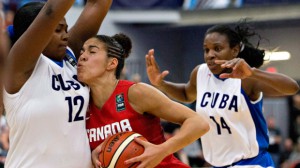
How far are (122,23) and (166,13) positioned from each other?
1.27m

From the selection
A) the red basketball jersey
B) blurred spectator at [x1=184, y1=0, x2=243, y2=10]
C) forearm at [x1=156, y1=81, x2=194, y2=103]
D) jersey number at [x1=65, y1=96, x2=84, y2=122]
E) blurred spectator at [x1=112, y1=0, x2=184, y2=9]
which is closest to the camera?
jersey number at [x1=65, y1=96, x2=84, y2=122]

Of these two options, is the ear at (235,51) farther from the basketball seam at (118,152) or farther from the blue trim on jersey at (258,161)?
the basketball seam at (118,152)

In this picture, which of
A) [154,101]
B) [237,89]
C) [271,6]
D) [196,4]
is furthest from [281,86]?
[196,4]

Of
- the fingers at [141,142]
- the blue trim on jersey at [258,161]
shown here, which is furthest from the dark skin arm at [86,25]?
the blue trim on jersey at [258,161]

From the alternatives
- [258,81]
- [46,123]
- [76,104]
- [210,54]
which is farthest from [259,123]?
[46,123]

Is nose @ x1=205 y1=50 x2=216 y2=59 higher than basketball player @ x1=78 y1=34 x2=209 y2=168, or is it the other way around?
nose @ x1=205 y1=50 x2=216 y2=59

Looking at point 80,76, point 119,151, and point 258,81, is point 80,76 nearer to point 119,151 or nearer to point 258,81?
point 119,151

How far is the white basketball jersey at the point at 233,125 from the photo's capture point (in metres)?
4.75

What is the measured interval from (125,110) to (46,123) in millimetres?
505

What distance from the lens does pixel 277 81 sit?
451cm

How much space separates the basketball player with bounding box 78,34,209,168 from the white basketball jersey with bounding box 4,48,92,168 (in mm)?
138

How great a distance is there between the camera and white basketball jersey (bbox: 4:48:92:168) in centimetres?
332

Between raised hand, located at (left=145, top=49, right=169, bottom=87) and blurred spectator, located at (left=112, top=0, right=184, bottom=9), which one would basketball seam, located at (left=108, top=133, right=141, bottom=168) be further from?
blurred spectator, located at (left=112, top=0, right=184, bottom=9)

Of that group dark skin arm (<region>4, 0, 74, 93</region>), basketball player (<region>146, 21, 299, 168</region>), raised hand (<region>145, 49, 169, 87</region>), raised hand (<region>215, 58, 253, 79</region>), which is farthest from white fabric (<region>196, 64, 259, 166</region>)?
dark skin arm (<region>4, 0, 74, 93</region>)
